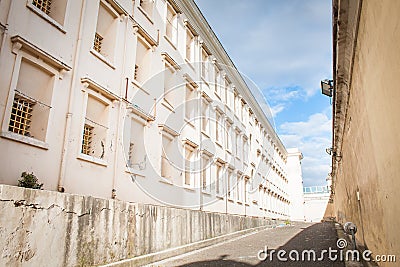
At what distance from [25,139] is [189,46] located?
1205 cm

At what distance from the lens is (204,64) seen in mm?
19141

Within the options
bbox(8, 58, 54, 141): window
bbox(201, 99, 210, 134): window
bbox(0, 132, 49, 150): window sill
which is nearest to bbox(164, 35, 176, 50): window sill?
bbox(201, 99, 210, 134): window

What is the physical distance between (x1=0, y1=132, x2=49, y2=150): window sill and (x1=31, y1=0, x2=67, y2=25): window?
3.54 m

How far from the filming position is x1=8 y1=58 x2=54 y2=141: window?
23.7ft

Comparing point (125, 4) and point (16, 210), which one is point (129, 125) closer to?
point (125, 4)

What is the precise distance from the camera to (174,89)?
1469 cm

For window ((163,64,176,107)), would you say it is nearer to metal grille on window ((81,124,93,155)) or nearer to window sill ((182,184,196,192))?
window sill ((182,184,196,192))

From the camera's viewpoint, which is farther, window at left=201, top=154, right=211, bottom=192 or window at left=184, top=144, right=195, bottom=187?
window at left=201, top=154, right=211, bottom=192

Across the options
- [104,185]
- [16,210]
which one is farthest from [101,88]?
[16,210]

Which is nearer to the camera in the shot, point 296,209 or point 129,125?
point 129,125

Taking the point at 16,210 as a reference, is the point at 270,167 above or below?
above

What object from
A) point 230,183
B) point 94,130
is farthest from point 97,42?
point 230,183

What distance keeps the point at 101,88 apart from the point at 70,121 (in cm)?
168

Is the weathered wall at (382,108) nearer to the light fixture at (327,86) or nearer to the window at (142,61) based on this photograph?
the light fixture at (327,86)
